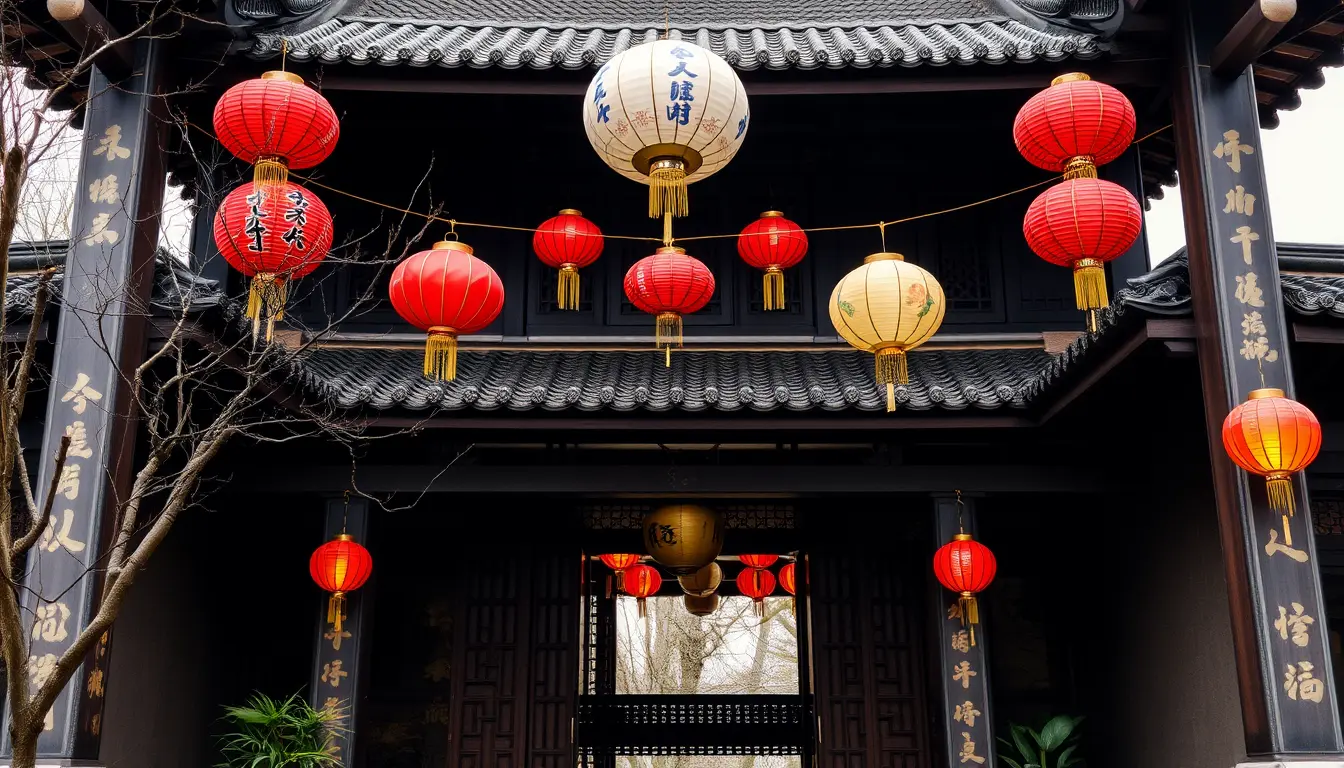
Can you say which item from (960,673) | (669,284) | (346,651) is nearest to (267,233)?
(669,284)

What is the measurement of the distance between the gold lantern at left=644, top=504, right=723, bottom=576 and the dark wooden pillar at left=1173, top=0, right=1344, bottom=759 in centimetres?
351

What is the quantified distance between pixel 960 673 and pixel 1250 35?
416 centimetres

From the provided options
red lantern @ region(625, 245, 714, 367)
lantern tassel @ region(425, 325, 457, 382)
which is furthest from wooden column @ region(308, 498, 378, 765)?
red lantern @ region(625, 245, 714, 367)

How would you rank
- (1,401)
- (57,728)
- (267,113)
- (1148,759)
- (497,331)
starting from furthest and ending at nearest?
(497,331), (1148,759), (267,113), (57,728), (1,401)

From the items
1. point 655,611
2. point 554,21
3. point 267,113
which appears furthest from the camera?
point 655,611

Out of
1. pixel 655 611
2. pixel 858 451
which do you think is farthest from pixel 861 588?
pixel 655 611

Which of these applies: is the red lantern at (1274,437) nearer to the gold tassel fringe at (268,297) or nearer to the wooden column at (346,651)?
the gold tassel fringe at (268,297)

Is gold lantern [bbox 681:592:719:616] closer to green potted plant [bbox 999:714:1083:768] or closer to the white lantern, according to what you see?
green potted plant [bbox 999:714:1083:768]

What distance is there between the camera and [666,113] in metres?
5.55

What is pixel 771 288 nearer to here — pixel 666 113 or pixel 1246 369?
pixel 666 113

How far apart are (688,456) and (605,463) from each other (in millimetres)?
633

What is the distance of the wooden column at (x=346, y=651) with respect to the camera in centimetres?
725

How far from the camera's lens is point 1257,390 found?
5.70m

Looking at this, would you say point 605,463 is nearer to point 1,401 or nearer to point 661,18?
point 661,18
